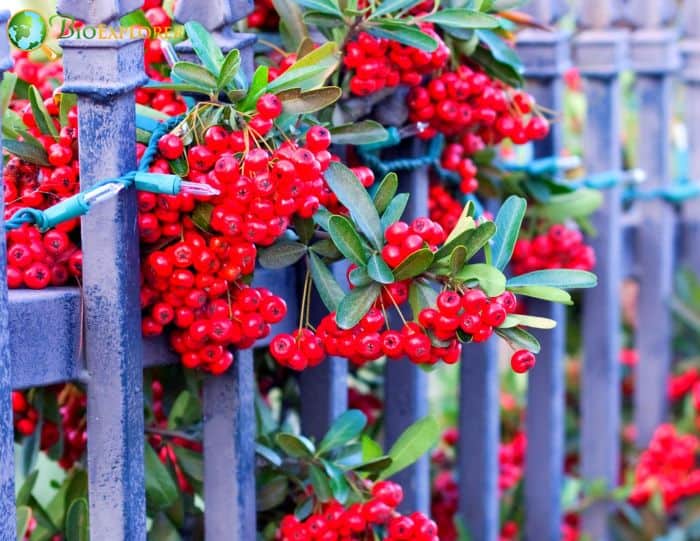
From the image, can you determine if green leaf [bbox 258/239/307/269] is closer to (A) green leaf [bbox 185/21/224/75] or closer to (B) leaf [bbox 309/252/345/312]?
(B) leaf [bbox 309/252/345/312]

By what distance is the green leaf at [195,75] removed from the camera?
1.16 metres

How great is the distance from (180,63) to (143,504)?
0.51 m

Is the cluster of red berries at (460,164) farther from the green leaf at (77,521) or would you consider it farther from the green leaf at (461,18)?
the green leaf at (77,521)

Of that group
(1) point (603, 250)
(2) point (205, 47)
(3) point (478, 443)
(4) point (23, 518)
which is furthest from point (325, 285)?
(1) point (603, 250)

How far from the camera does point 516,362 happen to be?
3.87ft

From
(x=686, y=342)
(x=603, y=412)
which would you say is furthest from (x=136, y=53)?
(x=686, y=342)

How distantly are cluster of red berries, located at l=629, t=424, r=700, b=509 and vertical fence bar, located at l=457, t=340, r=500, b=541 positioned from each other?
28.0 inches

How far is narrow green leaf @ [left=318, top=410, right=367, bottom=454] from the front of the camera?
1445mm

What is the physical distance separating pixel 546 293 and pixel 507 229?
11 cm

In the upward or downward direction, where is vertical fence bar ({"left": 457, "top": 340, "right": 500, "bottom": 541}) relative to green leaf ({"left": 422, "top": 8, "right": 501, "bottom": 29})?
downward

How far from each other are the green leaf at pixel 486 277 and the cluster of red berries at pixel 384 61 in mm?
378

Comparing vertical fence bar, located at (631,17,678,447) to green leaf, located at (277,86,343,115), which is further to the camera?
vertical fence bar, located at (631,17,678,447)

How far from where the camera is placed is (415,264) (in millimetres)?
1169

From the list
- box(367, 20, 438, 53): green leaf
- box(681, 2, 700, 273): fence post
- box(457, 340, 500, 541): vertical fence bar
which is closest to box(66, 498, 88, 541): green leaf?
box(367, 20, 438, 53): green leaf
